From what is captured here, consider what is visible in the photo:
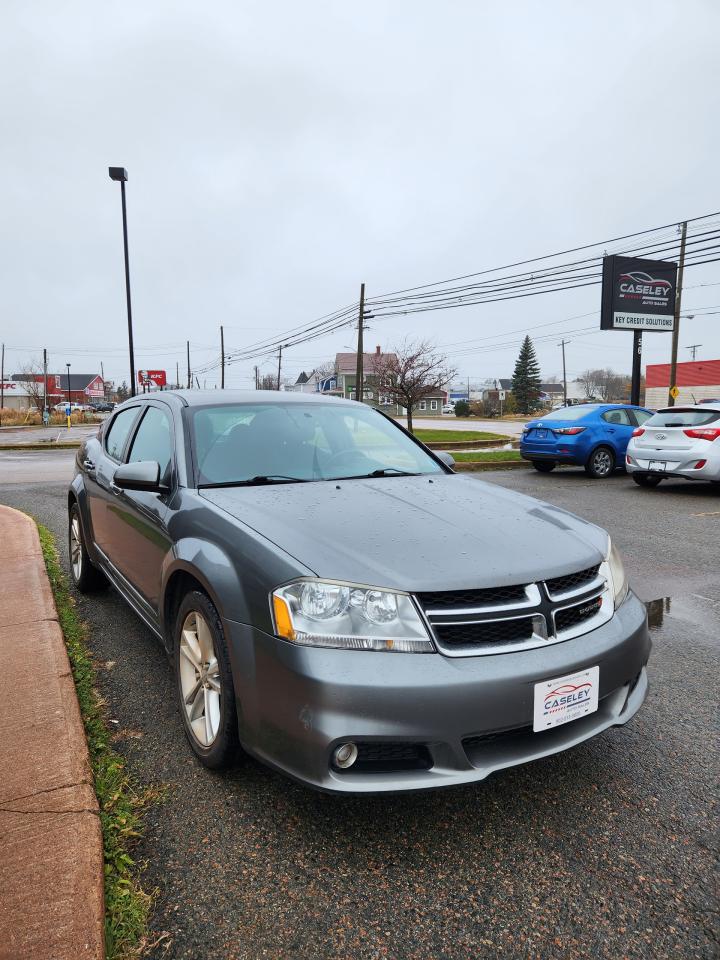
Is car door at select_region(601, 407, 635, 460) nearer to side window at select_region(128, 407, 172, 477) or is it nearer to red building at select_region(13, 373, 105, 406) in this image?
side window at select_region(128, 407, 172, 477)

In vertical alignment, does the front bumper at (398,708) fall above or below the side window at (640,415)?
below

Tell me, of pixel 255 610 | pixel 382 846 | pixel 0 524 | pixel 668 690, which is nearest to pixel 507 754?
pixel 382 846

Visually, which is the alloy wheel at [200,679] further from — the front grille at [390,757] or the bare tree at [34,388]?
the bare tree at [34,388]

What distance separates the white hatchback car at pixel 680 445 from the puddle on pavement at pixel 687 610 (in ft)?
19.3

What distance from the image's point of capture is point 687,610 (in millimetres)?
4703

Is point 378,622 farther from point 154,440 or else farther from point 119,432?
point 119,432

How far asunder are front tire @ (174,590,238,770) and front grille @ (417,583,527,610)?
777 millimetres

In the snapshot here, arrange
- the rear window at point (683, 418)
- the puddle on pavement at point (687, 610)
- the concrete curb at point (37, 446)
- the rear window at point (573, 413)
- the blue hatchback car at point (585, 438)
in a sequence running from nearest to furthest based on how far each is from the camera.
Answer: the puddle on pavement at point (687, 610) < the rear window at point (683, 418) < the blue hatchback car at point (585, 438) < the rear window at point (573, 413) < the concrete curb at point (37, 446)

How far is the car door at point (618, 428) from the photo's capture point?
13.1 m

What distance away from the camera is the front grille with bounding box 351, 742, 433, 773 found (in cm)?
202

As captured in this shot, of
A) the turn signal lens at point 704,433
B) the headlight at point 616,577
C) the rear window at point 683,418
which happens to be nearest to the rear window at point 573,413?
the rear window at point 683,418

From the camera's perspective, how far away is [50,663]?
11.3ft

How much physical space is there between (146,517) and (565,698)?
7.12ft

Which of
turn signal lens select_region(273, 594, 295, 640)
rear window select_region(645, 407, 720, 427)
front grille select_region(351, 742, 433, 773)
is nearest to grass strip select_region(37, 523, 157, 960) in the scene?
front grille select_region(351, 742, 433, 773)
